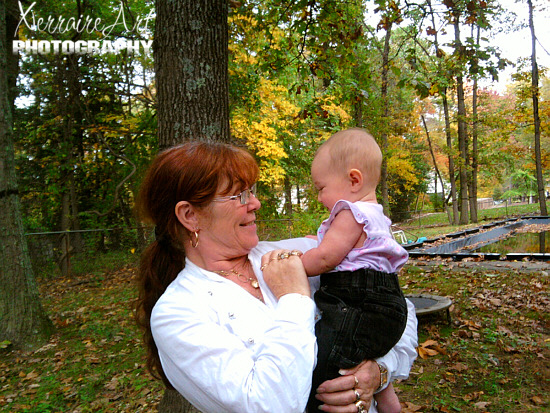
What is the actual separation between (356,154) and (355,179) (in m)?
0.12

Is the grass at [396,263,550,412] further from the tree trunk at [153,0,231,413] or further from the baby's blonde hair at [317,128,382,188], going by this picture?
the baby's blonde hair at [317,128,382,188]

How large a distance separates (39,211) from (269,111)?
24.7ft

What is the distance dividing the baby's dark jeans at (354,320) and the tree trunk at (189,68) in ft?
4.73

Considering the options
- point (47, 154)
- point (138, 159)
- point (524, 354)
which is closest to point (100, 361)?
point (524, 354)

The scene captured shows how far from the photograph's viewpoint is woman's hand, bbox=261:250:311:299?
4.98 ft

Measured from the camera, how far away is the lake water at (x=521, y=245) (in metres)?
9.99

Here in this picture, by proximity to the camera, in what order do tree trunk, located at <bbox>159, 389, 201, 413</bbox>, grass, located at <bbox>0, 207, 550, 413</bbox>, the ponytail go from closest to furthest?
the ponytail < tree trunk, located at <bbox>159, 389, 201, 413</bbox> < grass, located at <bbox>0, 207, 550, 413</bbox>

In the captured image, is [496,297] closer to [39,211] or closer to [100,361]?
[100,361]

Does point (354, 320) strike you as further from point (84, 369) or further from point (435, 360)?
point (84, 369)

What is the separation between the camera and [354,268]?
1.71 meters

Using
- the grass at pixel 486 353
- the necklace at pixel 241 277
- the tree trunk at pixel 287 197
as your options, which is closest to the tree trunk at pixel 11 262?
the grass at pixel 486 353

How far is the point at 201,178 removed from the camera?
1670 millimetres

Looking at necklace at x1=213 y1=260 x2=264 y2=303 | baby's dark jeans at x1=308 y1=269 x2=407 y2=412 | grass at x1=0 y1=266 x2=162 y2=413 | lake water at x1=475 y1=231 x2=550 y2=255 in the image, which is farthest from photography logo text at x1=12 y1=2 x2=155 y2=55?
lake water at x1=475 y1=231 x2=550 y2=255

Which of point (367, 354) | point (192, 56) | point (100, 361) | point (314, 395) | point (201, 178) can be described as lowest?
point (100, 361)
